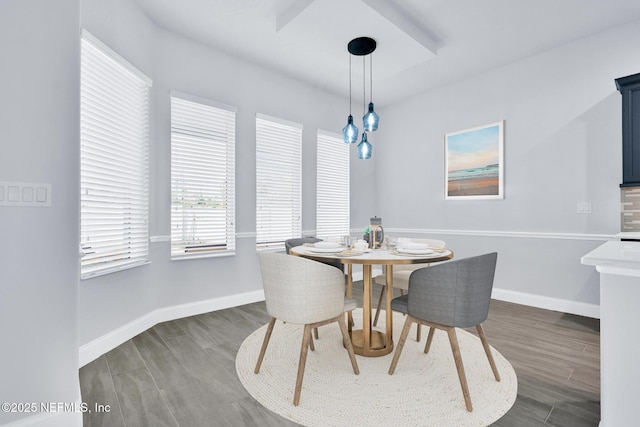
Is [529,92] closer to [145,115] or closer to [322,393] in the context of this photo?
[322,393]

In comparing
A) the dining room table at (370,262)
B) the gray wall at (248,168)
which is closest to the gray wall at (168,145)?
the gray wall at (248,168)

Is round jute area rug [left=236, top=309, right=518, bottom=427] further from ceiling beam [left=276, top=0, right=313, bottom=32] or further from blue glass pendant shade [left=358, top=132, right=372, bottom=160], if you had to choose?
ceiling beam [left=276, top=0, right=313, bottom=32]

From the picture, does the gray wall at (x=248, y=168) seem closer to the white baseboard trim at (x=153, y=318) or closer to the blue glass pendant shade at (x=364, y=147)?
the white baseboard trim at (x=153, y=318)

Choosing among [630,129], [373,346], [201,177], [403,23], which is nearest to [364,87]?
[403,23]

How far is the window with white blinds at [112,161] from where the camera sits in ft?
7.52

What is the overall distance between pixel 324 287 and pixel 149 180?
83.3 inches

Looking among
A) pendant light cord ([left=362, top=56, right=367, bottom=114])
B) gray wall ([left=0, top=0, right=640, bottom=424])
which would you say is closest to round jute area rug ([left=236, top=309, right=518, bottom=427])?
gray wall ([left=0, top=0, right=640, bottom=424])

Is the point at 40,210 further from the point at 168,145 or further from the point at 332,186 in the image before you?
the point at 332,186

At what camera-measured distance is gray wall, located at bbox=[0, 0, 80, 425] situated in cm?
139

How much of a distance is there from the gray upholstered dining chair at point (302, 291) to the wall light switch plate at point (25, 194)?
3.67ft

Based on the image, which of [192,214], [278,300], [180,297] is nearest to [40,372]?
[278,300]

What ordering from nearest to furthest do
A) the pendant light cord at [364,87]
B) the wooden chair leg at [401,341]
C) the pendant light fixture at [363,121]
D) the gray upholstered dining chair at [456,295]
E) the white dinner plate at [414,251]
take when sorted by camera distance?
the gray upholstered dining chair at [456,295]
the wooden chair leg at [401,341]
the white dinner plate at [414,251]
the pendant light fixture at [363,121]
the pendant light cord at [364,87]

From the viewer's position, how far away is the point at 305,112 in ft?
14.2

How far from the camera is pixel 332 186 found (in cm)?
471
